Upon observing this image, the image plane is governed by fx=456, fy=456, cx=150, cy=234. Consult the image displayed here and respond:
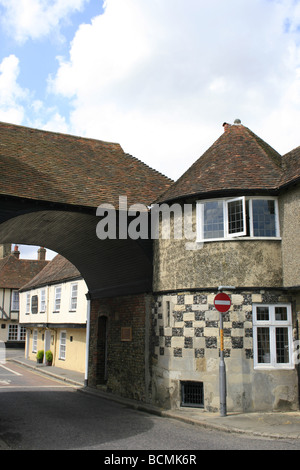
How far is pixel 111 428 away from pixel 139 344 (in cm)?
468

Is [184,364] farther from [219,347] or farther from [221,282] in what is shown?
[221,282]


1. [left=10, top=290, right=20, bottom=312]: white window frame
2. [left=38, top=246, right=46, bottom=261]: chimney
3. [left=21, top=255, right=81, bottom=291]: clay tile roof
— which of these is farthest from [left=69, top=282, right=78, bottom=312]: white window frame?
[left=38, top=246, right=46, bottom=261]: chimney

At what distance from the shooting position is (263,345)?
39.7 feet

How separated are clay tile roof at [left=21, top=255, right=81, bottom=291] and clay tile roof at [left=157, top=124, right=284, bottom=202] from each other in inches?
493

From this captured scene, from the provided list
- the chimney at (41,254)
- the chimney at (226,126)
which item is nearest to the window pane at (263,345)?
the chimney at (226,126)

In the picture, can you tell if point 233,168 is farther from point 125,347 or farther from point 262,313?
point 125,347

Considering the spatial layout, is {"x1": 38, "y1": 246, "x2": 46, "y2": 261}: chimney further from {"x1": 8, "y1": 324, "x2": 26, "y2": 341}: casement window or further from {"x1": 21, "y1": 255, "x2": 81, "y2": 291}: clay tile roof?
{"x1": 21, "y1": 255, "x2": 81, "y2": 291}: clay tile roof

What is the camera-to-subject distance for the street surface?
8.27 m

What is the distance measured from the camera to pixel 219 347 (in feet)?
39.3

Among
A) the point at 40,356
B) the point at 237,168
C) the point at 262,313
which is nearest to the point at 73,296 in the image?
the point at 40,356

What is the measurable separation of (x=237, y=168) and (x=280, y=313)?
433cm

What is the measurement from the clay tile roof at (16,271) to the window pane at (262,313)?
36.5 metres

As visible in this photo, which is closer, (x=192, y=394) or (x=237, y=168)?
(x=192, y=394)
